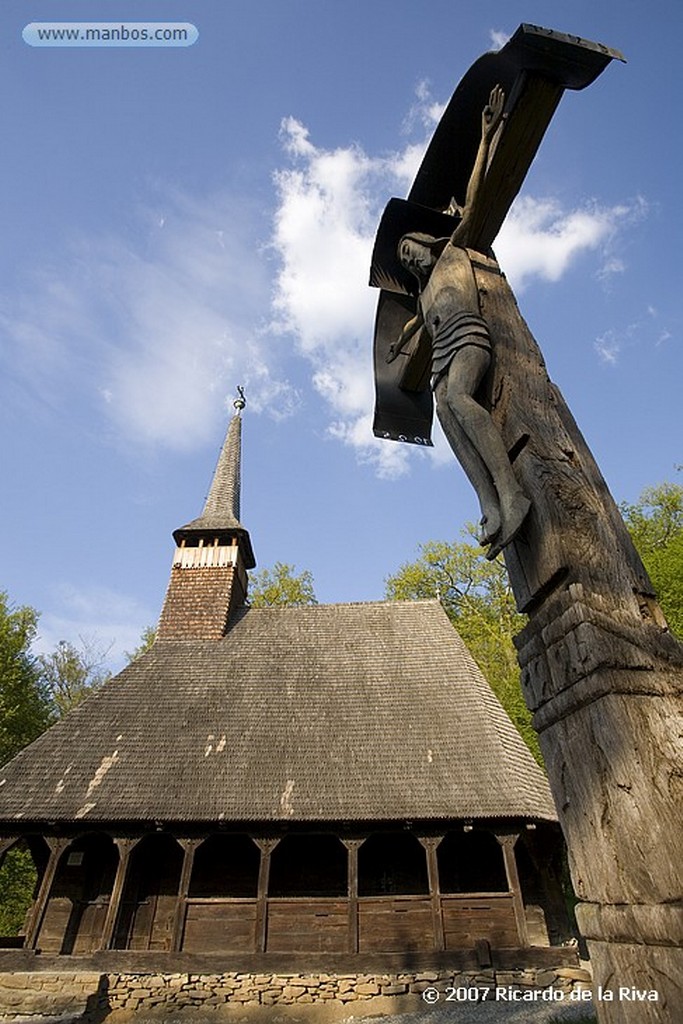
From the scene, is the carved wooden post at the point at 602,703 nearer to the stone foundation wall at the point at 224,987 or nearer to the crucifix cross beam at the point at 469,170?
the crucifix cross beam at the point at 469,170

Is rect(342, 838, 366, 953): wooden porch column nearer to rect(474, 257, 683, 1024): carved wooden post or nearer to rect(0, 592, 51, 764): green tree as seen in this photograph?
rect(474, 257, 683, 1024): carved wooden post

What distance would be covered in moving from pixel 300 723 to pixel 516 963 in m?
5.77

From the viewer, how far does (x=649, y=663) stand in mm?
1356

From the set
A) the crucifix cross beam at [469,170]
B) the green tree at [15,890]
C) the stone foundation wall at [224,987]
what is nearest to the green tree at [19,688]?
the green tree at [15,890]

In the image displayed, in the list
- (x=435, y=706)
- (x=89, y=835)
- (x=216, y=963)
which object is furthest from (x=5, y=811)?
(x=435, y=706)

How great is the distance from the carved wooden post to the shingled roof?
9853 mm

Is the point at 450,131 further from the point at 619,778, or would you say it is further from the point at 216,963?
the point at 216,963

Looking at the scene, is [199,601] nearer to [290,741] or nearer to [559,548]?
[290,741]

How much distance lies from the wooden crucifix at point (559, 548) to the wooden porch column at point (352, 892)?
10225 millimetres

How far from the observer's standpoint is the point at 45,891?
10430 millimetres

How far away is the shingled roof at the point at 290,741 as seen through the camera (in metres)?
10.4

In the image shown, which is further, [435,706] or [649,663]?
[435,706]

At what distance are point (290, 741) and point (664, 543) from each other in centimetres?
1642

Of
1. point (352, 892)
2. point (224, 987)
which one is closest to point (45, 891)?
point (224, 987)
